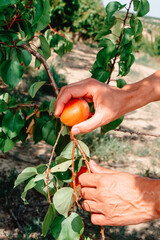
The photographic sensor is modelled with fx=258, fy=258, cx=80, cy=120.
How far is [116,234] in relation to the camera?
7.52 feet

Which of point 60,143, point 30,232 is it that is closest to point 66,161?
point 60,143

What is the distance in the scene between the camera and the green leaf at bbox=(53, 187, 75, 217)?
893 millimetres

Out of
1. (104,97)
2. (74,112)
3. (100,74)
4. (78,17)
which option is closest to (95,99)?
(104,97)

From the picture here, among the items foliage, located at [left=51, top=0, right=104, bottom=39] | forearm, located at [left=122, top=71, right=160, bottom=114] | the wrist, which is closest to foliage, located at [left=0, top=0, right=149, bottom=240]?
forearm, located at [left=122, top=71, right=160, bottom=114]

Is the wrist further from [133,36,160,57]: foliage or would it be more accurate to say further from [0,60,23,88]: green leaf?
[133,36,160,57]: foliage

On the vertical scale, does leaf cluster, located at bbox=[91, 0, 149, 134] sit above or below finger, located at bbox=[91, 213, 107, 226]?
above

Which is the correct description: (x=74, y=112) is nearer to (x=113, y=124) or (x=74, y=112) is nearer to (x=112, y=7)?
(x=113, y=124)

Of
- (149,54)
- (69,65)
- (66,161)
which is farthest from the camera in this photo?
(149,54)

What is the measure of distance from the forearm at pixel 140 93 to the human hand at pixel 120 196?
405 millimetres

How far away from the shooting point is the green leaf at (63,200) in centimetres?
89

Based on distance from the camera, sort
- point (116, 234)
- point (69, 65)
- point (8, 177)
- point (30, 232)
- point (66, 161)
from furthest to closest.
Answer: point (69, 65), point (8, 177), point (116, 234), point (30, 232), point (66, 161)

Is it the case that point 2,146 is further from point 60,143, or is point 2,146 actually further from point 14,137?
point 60,143

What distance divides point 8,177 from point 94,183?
179cm

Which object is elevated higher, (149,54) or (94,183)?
(94,183)
